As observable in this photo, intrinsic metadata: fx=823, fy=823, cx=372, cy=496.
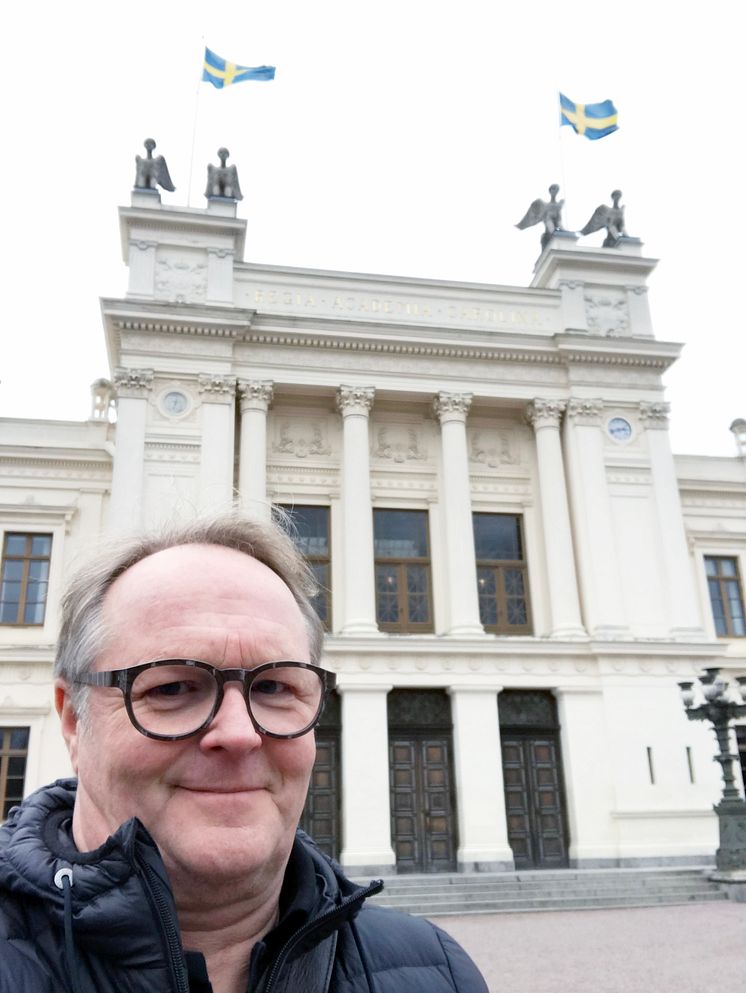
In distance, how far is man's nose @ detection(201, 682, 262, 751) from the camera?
1.32 metres

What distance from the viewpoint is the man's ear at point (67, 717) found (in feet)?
5.02

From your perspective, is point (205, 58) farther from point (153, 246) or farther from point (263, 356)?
point (263, 356)

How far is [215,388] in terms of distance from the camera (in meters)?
19.0

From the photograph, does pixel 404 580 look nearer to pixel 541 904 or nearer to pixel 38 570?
pixel 541 904

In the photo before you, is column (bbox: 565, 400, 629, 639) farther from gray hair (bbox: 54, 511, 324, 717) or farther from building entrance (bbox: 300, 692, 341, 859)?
gray hair (bbox: 54, 511, 324, 717)

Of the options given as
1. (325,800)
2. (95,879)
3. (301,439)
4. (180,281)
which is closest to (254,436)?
(301,439)

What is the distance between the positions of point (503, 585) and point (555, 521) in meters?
1.98

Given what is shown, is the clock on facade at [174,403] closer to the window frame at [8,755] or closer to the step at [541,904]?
the window frame at [8,755]

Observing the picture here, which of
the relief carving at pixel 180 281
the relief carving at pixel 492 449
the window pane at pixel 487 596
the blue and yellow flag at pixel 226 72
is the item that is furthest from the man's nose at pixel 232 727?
the blue and yellow flag at pixel 226 72

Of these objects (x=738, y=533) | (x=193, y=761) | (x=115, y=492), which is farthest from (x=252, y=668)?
(x=738, y=533)

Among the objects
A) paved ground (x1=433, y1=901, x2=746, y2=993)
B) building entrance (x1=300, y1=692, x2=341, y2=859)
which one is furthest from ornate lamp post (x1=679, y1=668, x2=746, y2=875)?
building entrance (x1=300, y1=692, x2=341, y2=859)

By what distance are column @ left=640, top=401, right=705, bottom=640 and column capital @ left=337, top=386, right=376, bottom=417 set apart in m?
7.04

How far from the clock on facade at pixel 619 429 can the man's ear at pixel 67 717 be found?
20205mm

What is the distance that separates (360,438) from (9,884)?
18327 mm
